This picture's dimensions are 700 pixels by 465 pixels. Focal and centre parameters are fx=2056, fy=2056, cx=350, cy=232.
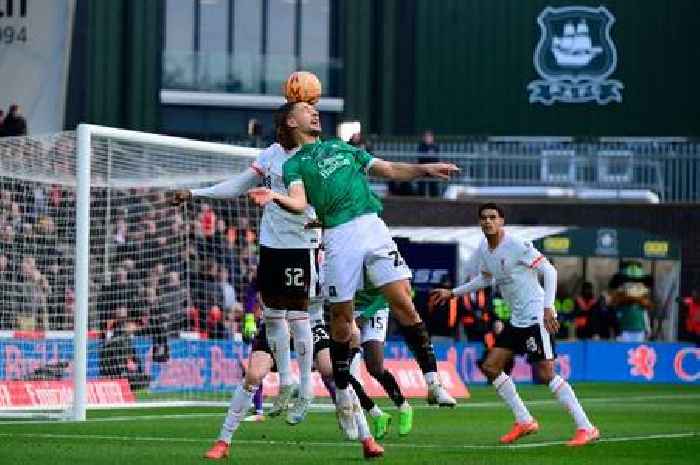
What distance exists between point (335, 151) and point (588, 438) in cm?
399

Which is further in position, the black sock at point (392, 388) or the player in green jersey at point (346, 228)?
the black sock at point (392, 388)

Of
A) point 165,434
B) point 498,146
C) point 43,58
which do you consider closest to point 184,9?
point 498,146

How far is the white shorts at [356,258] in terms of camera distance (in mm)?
15070

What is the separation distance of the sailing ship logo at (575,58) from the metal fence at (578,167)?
8.69 meters

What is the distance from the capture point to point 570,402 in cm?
1803

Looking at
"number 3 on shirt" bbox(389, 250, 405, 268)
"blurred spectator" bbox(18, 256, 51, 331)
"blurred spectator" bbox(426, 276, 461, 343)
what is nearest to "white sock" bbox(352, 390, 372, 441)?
"number 3 on shirt" bbox(389, 250, 405, 268)

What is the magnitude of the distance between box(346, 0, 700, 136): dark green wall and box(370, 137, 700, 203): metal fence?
9.14 metres

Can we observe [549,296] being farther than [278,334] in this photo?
Yes

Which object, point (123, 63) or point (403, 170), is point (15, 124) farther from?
point (123, 63)

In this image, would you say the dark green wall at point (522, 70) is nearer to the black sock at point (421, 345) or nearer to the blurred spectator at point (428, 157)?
the blurred spectator at point (428, 157)

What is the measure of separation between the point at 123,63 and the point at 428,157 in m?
13.3

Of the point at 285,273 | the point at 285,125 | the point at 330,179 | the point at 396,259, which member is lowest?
the point at 285,273

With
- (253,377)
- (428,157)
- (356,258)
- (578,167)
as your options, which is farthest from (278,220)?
(578,167)

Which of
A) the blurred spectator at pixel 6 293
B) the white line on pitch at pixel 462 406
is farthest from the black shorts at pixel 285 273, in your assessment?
the blurred spectator at pixel 6 293
